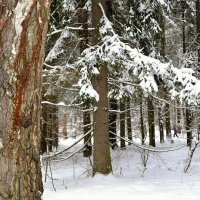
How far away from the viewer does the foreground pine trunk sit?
72.6 inches

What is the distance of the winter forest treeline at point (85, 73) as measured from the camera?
1871mm

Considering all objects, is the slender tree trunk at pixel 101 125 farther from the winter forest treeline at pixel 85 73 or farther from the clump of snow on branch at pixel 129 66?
the clump of snow on branch at pixel 129 66

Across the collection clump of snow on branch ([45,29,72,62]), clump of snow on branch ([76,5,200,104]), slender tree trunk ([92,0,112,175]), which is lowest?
slender tree trunk ([92,0,112,175])

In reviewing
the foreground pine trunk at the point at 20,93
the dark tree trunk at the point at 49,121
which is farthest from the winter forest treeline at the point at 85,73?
the dark tree trunk at the point at 49,121

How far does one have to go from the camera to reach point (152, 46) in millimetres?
10438

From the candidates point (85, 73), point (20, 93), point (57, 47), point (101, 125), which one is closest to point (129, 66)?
point (85, 73)

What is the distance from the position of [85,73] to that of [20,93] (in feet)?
20.2

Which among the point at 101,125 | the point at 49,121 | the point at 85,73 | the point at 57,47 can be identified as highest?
the point at 57,47

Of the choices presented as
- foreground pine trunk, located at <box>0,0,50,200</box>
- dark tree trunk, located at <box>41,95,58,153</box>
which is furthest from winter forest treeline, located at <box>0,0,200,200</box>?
dark tree trunk, located at <box>41,95,58,153</box>

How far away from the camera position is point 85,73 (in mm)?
8023

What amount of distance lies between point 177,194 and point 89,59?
11.0 feet

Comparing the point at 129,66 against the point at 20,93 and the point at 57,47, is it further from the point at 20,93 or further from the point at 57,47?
the point at 20,93

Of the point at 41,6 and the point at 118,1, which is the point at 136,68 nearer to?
the point at 118,1

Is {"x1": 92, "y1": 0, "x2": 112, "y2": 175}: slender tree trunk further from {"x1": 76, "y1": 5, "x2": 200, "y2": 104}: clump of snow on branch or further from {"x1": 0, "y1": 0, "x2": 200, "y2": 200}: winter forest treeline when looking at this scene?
{"x1": 76, "y1": 5, "x2": 200, "y2": 104}: clump of snow on branch
